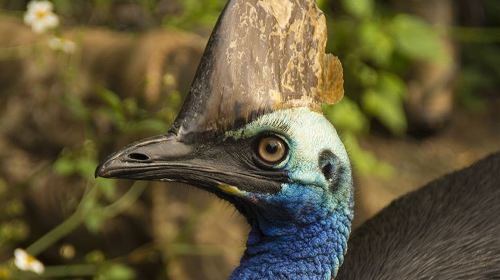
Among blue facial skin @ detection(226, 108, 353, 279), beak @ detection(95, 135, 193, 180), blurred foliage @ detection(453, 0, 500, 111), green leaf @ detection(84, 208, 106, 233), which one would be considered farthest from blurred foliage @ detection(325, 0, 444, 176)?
beak @ detection(95, 135, 193, 180)

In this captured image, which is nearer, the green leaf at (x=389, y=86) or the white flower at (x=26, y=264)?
the white flower at (x=26, y=264)

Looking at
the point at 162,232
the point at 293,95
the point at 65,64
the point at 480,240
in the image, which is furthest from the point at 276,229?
the point at 65,64

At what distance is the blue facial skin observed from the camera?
7.66ft

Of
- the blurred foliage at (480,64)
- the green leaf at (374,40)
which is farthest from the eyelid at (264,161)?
the blurred foliage at (480,64)

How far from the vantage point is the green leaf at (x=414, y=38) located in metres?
5.09

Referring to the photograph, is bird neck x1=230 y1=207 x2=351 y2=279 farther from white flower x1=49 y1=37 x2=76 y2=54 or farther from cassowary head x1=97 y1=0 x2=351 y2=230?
white flower x1=49 y1=37 x2=76 y2=54

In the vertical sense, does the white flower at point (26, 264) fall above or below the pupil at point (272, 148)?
below

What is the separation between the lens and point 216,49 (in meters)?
A: 2.29

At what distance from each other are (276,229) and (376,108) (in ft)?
8.50

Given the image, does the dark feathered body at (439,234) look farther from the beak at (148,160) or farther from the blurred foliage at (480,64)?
the blurred foliage at (480,64)

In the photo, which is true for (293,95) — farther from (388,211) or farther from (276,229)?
Answer: (388,211)

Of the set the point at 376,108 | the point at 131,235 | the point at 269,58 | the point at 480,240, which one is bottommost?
the point at 131,235

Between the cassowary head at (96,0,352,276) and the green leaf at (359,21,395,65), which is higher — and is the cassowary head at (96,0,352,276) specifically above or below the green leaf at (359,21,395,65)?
below

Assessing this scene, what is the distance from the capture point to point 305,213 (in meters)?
2.39
